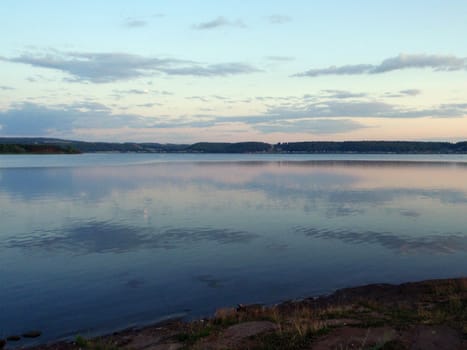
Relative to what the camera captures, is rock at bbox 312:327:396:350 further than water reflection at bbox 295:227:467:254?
No

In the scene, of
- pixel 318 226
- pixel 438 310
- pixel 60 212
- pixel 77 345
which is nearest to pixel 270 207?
pixel 318 226

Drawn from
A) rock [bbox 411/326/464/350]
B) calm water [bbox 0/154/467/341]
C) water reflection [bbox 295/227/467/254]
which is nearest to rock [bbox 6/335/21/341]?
calm water [bbox 0/154/467/341]

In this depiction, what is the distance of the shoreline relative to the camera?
1008cm

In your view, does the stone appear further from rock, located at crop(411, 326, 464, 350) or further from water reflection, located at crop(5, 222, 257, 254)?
rock, located at crop(411, 326, 464, 350)

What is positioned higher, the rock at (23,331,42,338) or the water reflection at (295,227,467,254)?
the water reflection at (295,227,467,254)

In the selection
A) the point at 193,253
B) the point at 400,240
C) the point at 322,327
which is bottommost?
the point at 193,253

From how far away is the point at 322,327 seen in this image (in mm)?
10914

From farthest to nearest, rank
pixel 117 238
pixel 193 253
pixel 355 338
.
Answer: pixel 117 238, pixel 193 253, pixel 355 338

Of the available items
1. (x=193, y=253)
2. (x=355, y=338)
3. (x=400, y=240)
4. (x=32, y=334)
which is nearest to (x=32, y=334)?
(x=32, y=334)

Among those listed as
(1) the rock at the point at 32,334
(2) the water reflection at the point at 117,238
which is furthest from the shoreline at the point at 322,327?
(2) the water reflection at the point at 117,238

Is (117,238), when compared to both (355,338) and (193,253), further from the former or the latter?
(355,338)

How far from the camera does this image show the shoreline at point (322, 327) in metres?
10.1

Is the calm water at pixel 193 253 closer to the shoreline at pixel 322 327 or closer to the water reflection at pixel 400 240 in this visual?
the water reflection at pixel 400 240

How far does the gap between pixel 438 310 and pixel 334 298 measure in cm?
362
